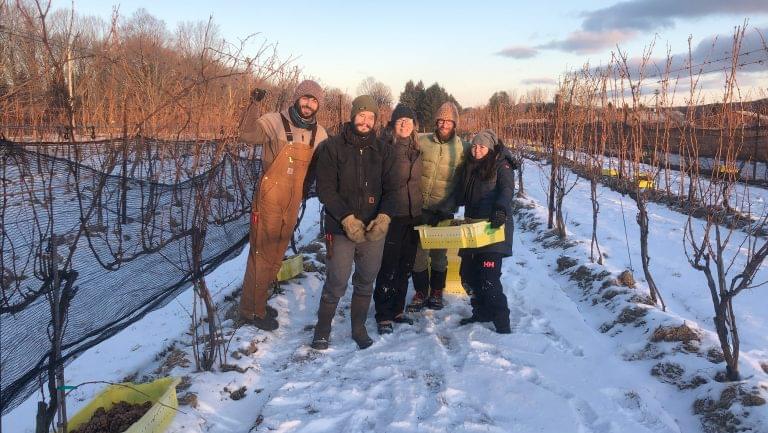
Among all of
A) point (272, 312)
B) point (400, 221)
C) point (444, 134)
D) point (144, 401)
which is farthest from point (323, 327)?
point (444, 134)

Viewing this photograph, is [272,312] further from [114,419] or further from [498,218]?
[498,218]

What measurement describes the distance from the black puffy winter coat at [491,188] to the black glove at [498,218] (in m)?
0.05

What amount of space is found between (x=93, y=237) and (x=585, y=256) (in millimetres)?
5487

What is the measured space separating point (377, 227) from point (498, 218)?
95 cm

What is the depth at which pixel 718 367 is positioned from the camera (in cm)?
353

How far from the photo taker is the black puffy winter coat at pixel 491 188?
14.1 feet

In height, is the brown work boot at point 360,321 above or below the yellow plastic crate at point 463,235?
below

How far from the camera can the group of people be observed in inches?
153

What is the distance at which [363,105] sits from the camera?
12.6 ft

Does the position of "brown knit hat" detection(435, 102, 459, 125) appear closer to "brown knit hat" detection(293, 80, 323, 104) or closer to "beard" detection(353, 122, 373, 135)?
"beard" detection(353, 122, 373, 135)

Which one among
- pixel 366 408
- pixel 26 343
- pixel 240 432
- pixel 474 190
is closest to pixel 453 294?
pixel 474 190

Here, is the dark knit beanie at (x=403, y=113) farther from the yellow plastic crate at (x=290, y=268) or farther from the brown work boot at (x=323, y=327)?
the yellow plastic crate at (x=290, y=268)

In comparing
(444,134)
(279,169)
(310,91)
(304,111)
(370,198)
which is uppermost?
(310,91)

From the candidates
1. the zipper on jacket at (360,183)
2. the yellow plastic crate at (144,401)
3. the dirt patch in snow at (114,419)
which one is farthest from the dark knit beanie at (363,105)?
the dirt patch in snow at (114,419)
